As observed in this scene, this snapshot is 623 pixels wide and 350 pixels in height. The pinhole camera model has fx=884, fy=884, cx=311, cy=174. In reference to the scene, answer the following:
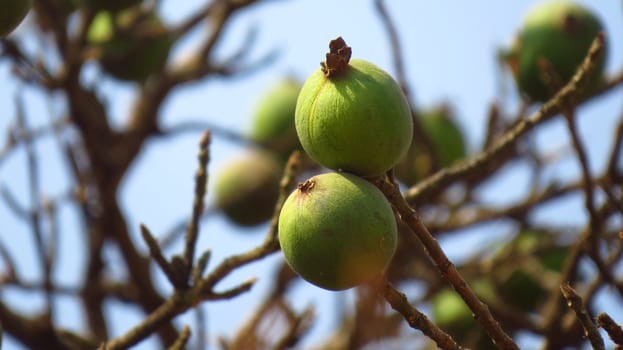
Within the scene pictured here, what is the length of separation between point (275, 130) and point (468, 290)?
3295 millimetres

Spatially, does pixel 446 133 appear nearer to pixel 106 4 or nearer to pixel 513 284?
pixel 513 284

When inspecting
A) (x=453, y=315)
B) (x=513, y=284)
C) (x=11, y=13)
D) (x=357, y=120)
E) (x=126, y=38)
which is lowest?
(x=453, y=315)

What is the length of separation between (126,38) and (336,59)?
7.32 feet

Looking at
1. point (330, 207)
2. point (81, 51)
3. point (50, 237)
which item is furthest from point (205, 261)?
point (81, 51)

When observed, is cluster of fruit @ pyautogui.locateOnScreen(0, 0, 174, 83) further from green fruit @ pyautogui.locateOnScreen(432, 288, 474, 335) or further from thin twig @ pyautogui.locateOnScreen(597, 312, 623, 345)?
thin twig @ pyautogui.locateOnScreen(597, 312, 623, 345)

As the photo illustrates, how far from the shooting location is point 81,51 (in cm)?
287

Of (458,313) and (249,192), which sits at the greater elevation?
(249,192)

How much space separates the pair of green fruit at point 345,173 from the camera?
1.29 meters

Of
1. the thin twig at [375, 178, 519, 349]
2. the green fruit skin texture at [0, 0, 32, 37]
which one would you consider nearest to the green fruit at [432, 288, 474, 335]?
the thin twig at [375, 178, 519, 349]

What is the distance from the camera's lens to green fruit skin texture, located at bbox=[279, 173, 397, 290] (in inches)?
50.5

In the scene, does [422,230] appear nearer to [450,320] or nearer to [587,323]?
[587,323]

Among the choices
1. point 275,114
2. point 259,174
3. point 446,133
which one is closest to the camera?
point 446,133

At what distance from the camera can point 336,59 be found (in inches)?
53.3

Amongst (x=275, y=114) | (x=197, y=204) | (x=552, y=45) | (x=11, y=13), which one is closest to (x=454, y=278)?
(x=197, y=204)
